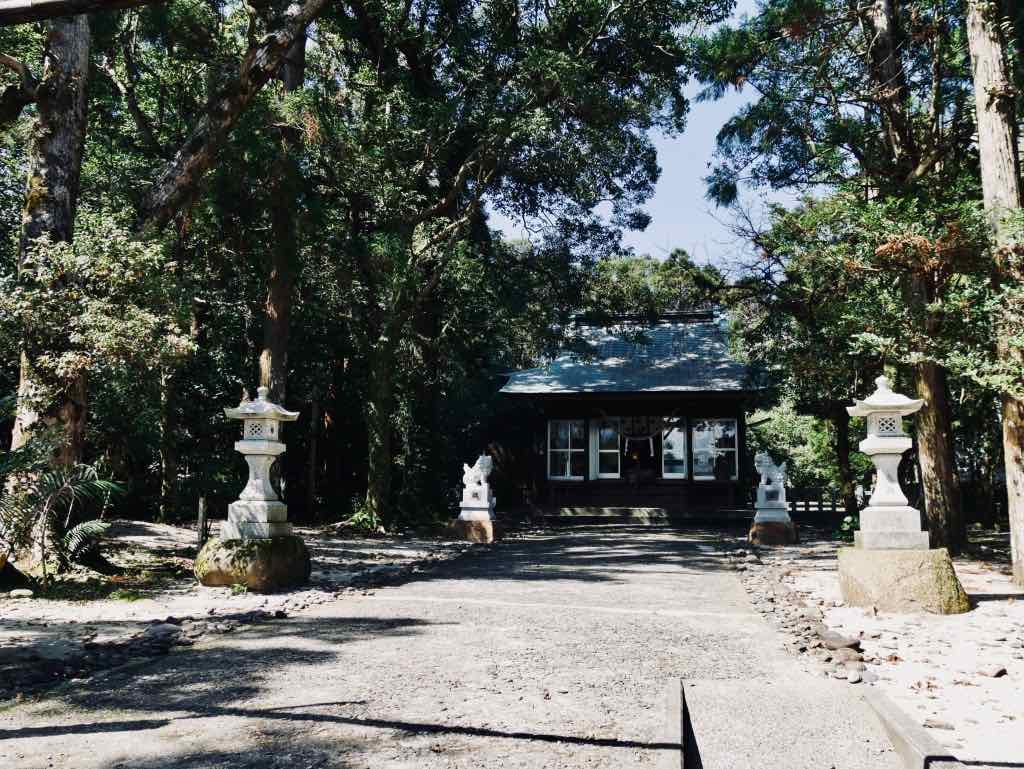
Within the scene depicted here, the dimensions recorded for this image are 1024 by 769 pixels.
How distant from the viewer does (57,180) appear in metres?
9.05

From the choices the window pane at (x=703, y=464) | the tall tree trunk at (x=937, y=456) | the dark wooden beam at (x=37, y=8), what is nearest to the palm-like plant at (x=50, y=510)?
the dark wooden beam at (x=37, y=8)

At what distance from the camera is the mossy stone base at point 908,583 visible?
673cm

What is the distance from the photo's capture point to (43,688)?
14.3 feet

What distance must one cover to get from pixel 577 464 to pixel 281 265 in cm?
1051

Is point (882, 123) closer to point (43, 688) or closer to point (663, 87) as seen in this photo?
point (663, 87)

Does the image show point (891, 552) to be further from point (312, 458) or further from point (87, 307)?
point (312, 458)

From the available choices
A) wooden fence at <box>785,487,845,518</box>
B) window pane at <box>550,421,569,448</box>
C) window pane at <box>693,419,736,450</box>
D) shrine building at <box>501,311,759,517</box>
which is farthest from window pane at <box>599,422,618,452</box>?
wooden fence at <box>785,487,845,518</box>

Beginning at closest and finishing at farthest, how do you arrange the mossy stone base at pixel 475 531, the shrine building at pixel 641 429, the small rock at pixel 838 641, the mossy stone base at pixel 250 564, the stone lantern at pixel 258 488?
the small rock at pixel 838 641
the mossy stone base at pixel 250 564
the stone lantern at pixel 258 488
the mossy stone base at pixel 475 531
the shrine building at pixel 641 429

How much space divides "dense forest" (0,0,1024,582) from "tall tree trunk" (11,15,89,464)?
3 centimetres

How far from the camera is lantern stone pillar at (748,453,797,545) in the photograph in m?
14.1

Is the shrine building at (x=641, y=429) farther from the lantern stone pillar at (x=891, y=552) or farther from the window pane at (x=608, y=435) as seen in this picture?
the lantern stone pillar at (x=891, y=552)

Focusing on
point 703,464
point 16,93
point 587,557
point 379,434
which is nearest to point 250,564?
point 587,557

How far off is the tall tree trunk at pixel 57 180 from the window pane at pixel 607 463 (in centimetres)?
1439

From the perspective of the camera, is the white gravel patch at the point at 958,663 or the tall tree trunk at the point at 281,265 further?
the tall tree trunk at the point at 281,265
